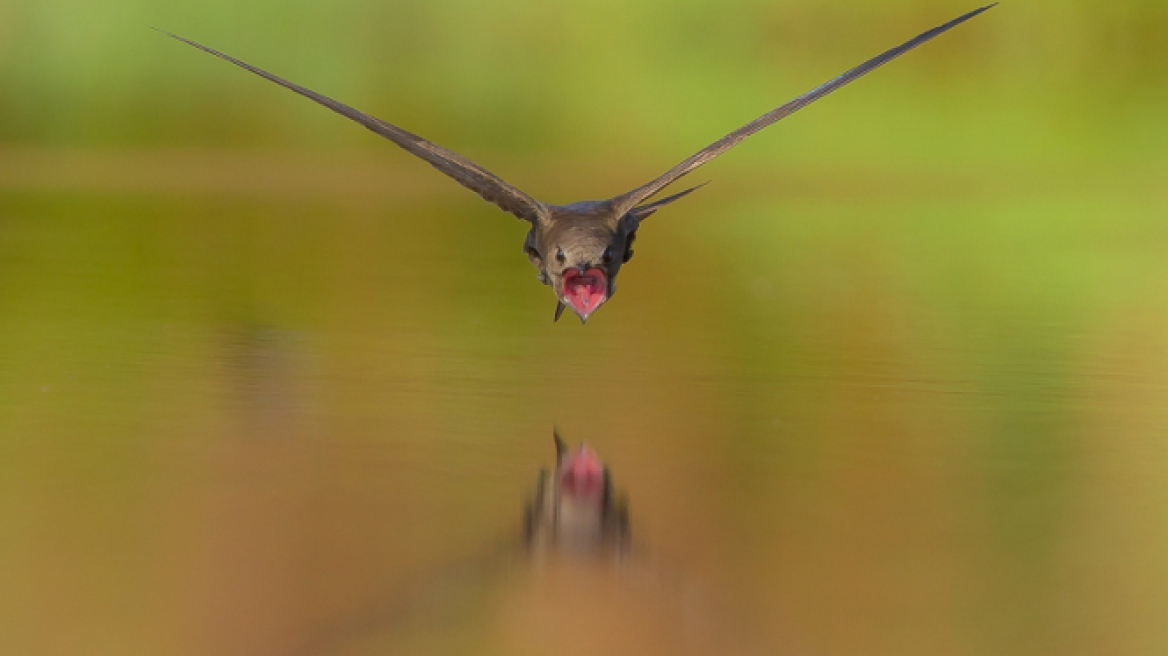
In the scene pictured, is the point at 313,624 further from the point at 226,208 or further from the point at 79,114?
the point at 79,114

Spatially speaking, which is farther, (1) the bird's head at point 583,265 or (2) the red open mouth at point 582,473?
(1) the bird's head at point 583,265

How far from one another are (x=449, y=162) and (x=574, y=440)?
0.98m

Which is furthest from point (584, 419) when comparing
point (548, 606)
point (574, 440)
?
point (548, 606)

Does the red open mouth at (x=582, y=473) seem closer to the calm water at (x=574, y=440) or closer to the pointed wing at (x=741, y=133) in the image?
the calm water at (x=574, y=440)

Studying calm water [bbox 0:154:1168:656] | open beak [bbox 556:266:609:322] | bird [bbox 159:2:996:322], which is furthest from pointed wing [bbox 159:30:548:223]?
calm water [bbox 0:154:1168:656]

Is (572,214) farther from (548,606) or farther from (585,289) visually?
(548,606)

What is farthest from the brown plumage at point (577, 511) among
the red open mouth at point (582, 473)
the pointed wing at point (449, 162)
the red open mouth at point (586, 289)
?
the pointed wing at point (449, 162)

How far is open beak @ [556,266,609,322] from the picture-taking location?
5008 millimetres

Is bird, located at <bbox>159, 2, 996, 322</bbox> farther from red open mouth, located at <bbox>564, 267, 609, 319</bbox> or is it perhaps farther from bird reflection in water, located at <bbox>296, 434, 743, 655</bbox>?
bird reflection in water, located at <bbox>296, 434, 743, 655</bbox>

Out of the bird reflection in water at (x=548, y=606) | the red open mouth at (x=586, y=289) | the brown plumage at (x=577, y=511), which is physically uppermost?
the red open mouth at (x=586, y=289)

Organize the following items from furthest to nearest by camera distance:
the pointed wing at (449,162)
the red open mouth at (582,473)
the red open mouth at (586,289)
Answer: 1. the pointed wing at (449,162)
2. the red open mouth at (586,289)
3. the red open mouth at (582,473)

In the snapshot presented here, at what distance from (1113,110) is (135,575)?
18.0 metres

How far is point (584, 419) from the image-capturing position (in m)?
5.48

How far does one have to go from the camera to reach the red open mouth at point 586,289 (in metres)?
5.01
